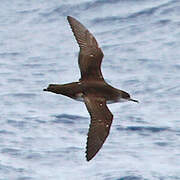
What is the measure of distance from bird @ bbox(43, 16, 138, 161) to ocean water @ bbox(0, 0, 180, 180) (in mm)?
1503

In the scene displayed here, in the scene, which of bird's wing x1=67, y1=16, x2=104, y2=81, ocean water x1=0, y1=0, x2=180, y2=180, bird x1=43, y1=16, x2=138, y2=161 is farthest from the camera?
ocean water x1=0, y1=0, x2=180, y2=180

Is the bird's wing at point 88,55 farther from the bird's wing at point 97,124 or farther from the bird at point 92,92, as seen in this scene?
the bird's wing at point 97,124

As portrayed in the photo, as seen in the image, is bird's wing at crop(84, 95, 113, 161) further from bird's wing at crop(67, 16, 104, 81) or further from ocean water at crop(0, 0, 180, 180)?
ocean water at crop(0, 0, 180, 180)

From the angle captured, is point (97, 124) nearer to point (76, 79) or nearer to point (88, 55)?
point (88, 55)

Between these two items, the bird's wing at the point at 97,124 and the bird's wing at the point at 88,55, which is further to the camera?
the bird's wing at the point at 88,55

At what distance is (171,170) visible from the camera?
12.5 meters

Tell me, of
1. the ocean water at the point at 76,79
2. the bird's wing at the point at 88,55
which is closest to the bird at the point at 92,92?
the bird's wing at the point at 88,55

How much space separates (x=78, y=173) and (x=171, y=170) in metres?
1.35

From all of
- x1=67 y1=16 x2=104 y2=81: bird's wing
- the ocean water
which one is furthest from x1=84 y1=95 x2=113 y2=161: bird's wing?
the ocean water

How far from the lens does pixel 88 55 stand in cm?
1220

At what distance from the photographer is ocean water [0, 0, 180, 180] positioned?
12.9 meters

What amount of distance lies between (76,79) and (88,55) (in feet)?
13.8

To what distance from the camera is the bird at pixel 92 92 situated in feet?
34.8

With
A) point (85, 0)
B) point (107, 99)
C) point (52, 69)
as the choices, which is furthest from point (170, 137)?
point (85, 0)
